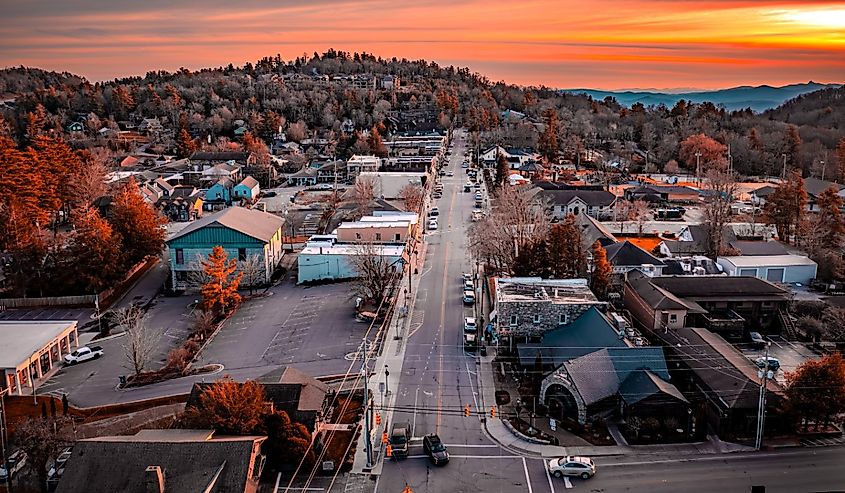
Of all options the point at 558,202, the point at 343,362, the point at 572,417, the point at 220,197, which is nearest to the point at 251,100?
the point at 220,197

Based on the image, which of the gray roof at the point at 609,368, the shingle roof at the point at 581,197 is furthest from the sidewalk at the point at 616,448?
the shingle roof at the point at 581,197

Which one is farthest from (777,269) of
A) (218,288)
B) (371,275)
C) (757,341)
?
(218,288)

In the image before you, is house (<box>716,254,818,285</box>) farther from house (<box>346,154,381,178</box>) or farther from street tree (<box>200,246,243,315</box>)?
house (<box>346,154,381,178</box>)

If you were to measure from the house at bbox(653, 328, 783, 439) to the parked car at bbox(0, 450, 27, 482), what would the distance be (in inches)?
571

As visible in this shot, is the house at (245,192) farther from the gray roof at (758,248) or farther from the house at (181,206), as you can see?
the gray roof at (758,248)

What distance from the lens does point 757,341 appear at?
2067 centimetres

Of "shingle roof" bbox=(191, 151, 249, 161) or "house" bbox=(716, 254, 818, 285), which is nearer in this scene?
"house" bbox=(716, 254, 818, 285)

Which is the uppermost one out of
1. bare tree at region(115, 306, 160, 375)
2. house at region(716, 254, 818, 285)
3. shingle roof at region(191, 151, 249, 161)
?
shingle roof at region(191, 151, 249, 161)

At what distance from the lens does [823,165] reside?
1909 inches

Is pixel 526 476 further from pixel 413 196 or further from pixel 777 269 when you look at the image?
pixel 413 196

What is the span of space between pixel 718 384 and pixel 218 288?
16400 millimetres

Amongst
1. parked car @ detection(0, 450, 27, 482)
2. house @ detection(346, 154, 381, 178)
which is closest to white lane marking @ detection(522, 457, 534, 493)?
parked car @ detection(0, 450, 27, 482)

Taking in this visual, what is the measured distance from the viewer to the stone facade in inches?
773

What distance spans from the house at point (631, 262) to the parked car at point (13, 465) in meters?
19.5
